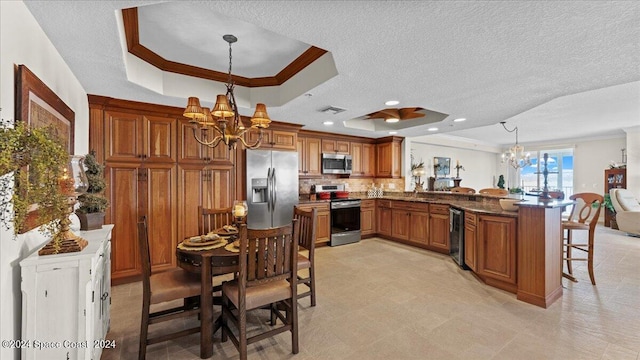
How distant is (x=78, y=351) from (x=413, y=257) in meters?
4.28

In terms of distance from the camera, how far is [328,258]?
14.9ft

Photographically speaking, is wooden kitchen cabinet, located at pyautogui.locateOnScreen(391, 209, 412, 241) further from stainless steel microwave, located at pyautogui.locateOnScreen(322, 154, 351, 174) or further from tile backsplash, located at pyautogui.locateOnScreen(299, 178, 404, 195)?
stainless steel microwave, located at pyautogui.locateOnScreen(322, 154, 351, 174)

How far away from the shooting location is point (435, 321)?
8.45 feet

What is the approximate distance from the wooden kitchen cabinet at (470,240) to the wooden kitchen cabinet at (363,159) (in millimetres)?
2797

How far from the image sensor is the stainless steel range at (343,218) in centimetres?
540

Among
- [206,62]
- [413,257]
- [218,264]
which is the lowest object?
[413,257]

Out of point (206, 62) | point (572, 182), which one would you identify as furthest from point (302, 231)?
point (572, 182)

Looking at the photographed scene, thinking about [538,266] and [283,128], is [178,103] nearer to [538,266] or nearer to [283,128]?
[283,128]

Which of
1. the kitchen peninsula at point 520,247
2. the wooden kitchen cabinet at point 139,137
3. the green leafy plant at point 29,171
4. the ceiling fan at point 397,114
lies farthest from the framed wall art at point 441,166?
the green leafy plant at point 29,171

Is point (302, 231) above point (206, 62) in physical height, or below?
below

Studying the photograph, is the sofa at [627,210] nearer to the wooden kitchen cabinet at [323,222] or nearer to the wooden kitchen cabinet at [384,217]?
the wooden kitchen cabinet at [384,217]

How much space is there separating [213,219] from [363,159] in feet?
13.7

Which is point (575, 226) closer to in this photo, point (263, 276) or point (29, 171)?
point (263, 276)

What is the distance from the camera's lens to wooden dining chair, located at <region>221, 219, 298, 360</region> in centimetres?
192
